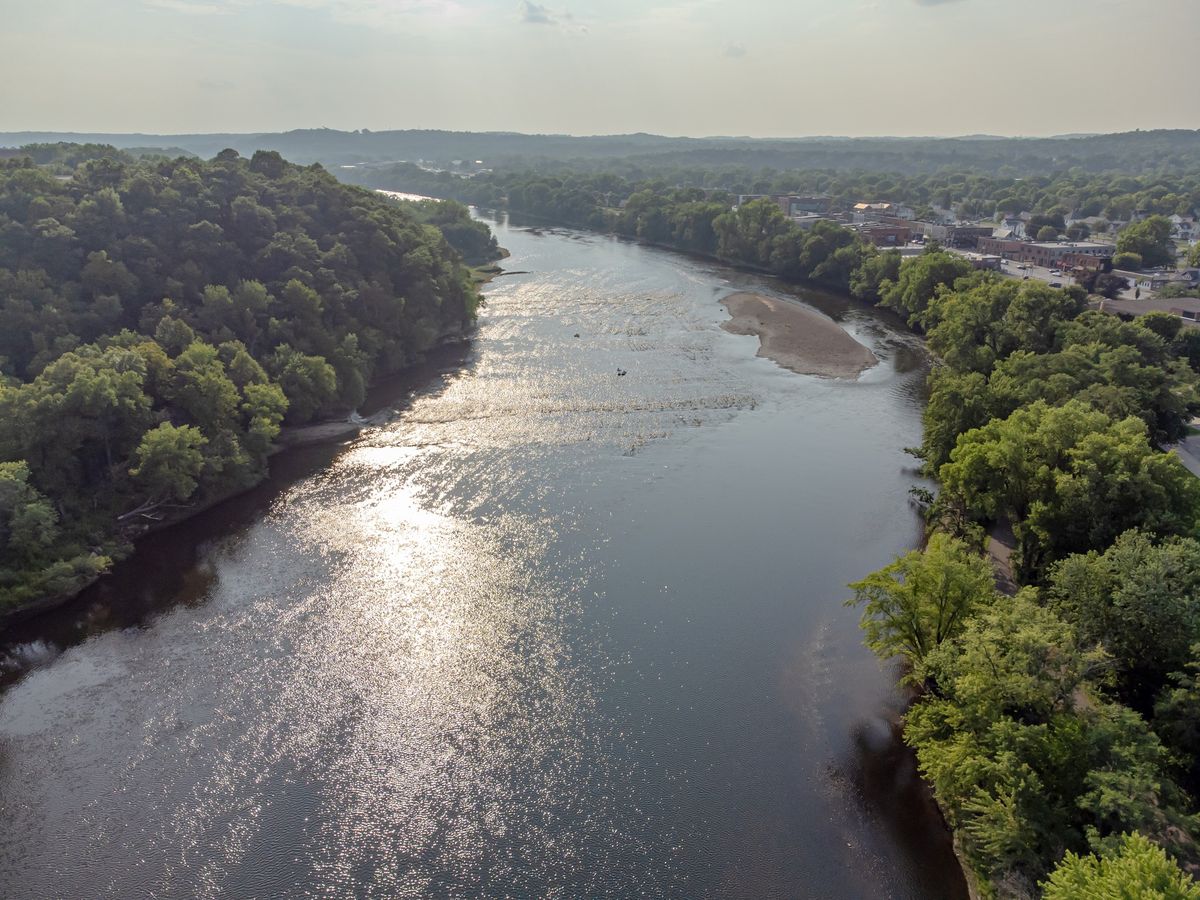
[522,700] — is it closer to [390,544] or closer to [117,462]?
[390,544]

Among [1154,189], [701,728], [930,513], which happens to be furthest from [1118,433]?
[1154,189]

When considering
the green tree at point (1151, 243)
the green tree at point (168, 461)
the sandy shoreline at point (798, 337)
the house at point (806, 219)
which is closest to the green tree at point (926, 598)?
the green tree at point (168, 461)

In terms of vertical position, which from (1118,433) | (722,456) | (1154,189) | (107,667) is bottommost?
(107,667)

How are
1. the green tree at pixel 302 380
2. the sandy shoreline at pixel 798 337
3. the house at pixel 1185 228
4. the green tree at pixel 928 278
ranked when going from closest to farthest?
the green tree at pixel 302 380, the sandy shoreline at pixel 798 337, the green tree at pixel 928 278, the house at pixel 1185 228

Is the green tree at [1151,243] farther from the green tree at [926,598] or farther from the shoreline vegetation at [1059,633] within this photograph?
the green tree at [926,598]

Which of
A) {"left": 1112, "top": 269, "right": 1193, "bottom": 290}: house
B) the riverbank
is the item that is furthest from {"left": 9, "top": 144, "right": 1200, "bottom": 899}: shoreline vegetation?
{"left": 1112, "top": 269, "right": 1193, "bottom": 290}: house

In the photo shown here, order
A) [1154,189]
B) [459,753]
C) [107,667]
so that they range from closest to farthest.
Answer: [459,753] < [107,667] < [1154,189]

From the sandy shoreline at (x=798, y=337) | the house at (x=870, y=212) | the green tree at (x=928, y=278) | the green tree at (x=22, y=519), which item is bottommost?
the green tree at (x=22, y=519)

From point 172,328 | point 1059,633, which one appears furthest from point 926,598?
point 172,328
